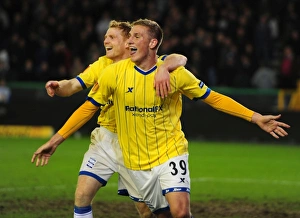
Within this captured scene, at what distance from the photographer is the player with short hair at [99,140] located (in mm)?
7574

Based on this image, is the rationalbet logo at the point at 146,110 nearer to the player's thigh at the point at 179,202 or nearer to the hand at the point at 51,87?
the player's thigh at the point at 179,202

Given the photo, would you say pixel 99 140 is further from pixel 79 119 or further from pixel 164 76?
pixel 164 76

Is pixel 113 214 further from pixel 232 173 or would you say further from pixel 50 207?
pixel 232 173

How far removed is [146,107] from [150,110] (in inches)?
2.0

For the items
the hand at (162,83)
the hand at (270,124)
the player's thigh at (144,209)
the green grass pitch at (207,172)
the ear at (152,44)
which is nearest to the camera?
the hand at (162,83)

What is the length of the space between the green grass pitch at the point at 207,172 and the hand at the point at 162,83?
461cm

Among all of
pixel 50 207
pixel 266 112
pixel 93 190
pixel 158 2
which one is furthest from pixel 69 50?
pixel 93 190

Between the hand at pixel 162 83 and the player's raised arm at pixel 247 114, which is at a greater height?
the hand at pixel 162 83

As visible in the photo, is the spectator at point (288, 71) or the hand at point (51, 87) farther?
the spectator at point (288, 71)

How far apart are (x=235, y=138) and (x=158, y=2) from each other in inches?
270

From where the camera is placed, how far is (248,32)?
24.2 meters

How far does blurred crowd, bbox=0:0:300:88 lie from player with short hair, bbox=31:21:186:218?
14.1 meters

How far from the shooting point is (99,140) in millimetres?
8367

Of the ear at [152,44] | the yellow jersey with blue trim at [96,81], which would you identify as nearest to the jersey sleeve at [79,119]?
the yellow jersey with blue trim at [96,81]
